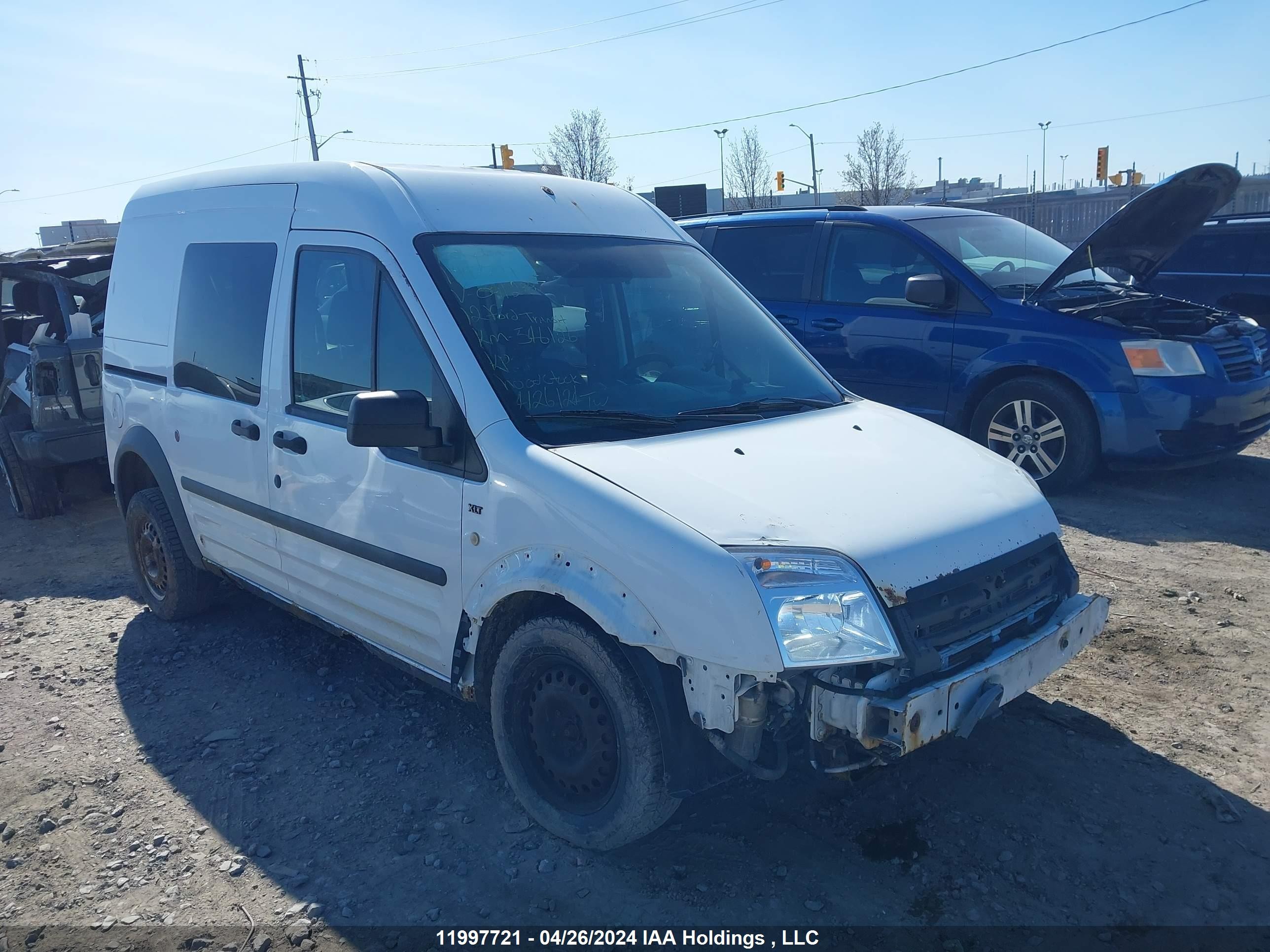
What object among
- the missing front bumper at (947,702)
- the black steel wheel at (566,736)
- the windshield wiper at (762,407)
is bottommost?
the black steel wheel at (566,736)

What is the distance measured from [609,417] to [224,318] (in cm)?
218

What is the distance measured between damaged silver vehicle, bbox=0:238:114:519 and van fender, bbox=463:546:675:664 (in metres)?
5.61

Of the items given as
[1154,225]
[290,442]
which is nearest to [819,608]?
[290,442]

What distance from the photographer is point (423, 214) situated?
3498 millimetres

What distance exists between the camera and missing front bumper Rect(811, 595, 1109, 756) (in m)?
2.57

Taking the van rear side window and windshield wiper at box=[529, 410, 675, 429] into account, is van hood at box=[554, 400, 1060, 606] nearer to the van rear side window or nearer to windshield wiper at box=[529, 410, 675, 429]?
windshield wiper at box=[529, 410, 675, 429]

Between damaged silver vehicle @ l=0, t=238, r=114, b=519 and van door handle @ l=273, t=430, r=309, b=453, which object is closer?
van door handle @ l=273, t=430, r=309, b=453

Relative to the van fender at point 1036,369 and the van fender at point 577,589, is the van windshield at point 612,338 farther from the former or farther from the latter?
the van fender at point 1036,369

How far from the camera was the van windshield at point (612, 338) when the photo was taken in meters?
3.26

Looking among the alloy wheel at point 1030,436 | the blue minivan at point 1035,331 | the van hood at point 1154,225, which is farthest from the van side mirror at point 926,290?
the alloy wheel at point 1030,436

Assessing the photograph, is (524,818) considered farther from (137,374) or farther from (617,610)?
(137,374)

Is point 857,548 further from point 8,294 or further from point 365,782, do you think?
point 8,294


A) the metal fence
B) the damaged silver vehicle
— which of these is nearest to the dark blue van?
the metal fence

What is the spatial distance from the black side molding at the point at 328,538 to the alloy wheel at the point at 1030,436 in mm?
5017
